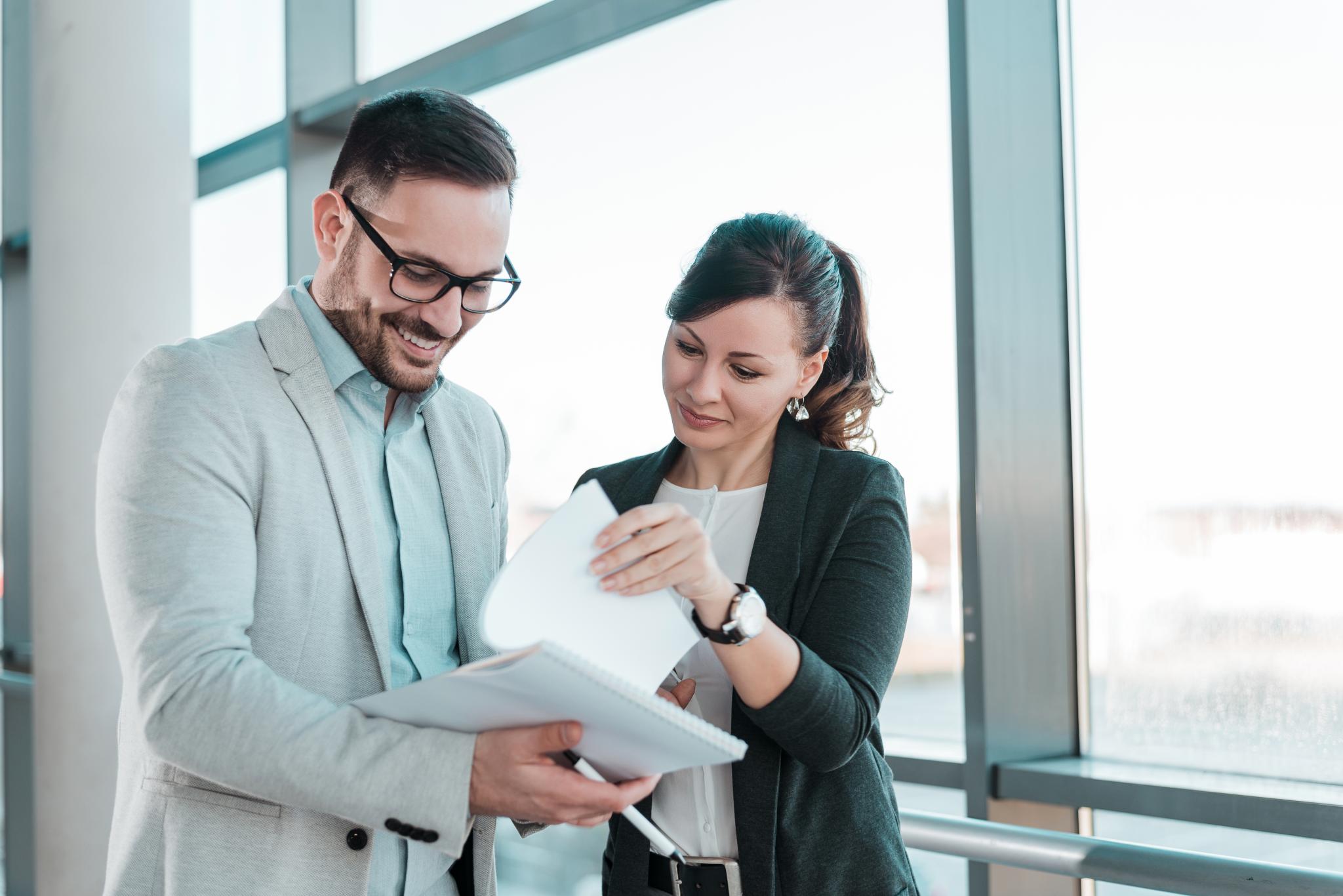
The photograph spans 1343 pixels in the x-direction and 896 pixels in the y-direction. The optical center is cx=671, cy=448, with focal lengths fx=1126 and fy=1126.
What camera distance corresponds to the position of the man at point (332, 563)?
3.79 ft

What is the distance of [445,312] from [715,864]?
78 centimetres

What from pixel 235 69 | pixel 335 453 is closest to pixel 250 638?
pixel 335 453

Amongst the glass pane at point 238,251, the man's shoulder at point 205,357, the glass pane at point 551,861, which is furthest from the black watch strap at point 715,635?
the glass pane at point 238,251

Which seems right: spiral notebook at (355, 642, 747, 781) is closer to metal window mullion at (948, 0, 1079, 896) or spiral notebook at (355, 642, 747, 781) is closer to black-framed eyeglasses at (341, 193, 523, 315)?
black-framed eyeglasses at (341, 193, 523, 315)

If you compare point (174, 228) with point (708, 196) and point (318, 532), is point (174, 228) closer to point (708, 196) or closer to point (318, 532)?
point (708, 196)

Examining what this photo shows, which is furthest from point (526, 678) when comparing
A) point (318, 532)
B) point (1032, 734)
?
point (1032, 734)

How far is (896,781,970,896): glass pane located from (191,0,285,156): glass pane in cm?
301

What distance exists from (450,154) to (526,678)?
74 centimetres

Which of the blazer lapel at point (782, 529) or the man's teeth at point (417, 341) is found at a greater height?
the man's teeth at point (417, 341)

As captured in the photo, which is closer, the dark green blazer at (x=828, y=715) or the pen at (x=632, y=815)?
the pen at (x=632, y=815)

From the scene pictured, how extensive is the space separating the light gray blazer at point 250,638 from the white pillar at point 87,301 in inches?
85.0

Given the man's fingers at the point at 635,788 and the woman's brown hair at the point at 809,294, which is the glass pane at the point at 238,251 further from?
the man's fingers at the point at 635,788

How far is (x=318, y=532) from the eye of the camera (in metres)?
1.34

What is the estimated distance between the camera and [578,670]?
94cm
